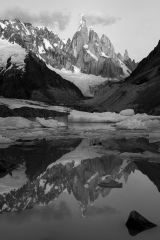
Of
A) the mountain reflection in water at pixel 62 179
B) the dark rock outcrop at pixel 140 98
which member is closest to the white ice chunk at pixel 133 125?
the mountain reflection in water at pixel 62 179

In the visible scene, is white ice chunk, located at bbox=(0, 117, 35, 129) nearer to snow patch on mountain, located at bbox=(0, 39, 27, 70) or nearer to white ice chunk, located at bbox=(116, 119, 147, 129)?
white ice chunk, located at bbox=(116, 119, 147, 129)

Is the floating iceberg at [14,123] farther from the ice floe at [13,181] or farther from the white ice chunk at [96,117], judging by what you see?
the ice floe at [13,181]

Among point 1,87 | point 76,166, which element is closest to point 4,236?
point 76,166

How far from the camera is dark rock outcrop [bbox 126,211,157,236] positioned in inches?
251

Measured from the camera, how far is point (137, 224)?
21.3 ft

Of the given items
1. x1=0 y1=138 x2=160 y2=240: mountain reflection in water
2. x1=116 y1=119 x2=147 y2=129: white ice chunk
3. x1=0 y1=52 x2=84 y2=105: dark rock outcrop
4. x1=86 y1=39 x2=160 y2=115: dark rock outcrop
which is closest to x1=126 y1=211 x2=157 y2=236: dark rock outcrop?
x1=0 y1=138 x2=160 y2=240: mountain reflection in water

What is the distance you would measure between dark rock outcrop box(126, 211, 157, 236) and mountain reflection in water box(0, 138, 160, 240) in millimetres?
673

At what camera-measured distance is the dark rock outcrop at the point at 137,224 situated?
639 cm

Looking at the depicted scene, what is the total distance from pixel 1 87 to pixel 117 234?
17234 cm

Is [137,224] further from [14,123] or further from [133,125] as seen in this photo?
[14,123]

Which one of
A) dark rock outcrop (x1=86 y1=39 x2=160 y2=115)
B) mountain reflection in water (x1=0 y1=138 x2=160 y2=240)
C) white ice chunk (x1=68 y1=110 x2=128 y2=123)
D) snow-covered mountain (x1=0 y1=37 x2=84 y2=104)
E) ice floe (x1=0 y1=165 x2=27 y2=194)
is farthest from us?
snow-covered mountain (x1=0 y1=37 x2=84 y2=104)

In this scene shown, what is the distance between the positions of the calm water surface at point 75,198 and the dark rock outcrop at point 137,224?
133 mm

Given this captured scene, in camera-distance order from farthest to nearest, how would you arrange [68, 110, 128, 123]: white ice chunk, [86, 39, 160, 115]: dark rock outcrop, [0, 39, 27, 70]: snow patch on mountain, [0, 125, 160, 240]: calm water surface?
[0, 39, 27, 70]: snow patch on mountain < [86, 39, 160, 115]: dark rock outcrop < [68, 110, 128, 123]: white ice chunk < [0, 125, 160, 240]: calm water surface

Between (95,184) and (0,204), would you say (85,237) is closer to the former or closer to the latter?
(0,204)
